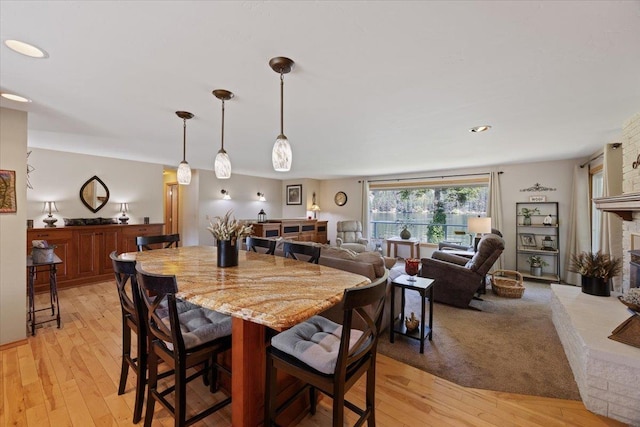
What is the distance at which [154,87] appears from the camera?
2.00 m

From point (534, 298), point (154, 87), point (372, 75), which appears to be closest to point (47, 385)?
point (154, 87)

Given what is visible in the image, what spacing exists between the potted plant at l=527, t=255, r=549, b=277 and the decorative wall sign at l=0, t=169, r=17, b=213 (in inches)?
299

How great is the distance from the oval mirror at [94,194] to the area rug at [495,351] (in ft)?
17.7

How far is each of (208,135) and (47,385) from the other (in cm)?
276

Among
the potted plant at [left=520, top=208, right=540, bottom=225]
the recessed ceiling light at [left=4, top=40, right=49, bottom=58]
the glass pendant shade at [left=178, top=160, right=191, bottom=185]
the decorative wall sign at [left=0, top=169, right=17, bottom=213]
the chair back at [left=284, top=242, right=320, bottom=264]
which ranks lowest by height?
the chair back at [left=284, top=242, right=320, bottom=264]

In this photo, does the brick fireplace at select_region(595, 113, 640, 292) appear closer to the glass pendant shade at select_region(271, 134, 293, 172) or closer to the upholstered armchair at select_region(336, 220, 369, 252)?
the glass pendant shade at select_region(271, 134, 293, 172)

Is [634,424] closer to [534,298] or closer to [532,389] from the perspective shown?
[532,389]

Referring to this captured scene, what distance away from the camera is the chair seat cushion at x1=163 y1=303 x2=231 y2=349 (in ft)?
4.64

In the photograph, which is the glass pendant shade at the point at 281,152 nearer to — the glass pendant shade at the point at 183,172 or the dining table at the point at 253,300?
the dining table at the point at 253,300

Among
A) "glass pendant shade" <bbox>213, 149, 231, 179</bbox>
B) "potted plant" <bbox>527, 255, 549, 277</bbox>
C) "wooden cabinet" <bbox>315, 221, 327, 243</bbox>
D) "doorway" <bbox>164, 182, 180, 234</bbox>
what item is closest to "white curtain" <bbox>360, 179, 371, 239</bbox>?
"wooden cabinet" <bbox>315, 221, 327, 243</bbox>

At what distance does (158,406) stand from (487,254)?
12.5 feet

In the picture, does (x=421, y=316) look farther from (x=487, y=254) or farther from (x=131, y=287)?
(x=131, y=287)

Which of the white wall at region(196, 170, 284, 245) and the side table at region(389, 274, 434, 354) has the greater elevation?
the white wall at region(196, 170, 284, 245)

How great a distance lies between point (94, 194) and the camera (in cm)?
480
